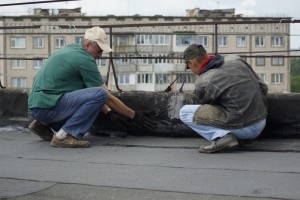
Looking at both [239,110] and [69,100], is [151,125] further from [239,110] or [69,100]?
[239,110]

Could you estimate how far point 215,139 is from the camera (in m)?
6.29

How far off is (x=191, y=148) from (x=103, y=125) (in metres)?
1.64

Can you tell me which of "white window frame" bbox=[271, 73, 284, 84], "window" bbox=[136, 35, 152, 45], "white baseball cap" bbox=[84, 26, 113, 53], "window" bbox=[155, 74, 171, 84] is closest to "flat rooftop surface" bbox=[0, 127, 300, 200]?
"white baseball cap" bbox=[84, 26, 113, 53]

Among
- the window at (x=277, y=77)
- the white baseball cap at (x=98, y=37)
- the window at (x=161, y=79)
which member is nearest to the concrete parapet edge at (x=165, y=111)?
the white baseball cap at (x=98, y=37)

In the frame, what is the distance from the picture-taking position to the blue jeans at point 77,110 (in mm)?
6805

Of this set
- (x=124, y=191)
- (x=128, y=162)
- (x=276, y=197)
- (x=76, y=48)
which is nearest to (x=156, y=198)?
(x=124, y=191)

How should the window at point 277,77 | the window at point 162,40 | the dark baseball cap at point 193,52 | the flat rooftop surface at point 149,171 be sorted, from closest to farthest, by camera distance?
the flat rooftop surface at point 149,171 → the dark baseball cap at point 193,52 → the window at point 277,77 → the window at point 162,40

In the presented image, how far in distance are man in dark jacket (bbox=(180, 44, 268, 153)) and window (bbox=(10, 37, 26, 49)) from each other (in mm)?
Result: 63261

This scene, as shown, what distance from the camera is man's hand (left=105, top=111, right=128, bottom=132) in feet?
24.6

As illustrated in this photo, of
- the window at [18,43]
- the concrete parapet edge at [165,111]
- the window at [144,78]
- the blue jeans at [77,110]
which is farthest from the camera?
the window at [144,78]

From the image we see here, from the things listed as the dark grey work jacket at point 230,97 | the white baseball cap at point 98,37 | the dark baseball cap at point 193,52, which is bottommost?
the dark grey work jacket at point 230,97

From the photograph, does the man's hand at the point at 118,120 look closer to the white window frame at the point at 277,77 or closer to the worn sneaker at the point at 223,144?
the worn sneaker at the point at 223,144

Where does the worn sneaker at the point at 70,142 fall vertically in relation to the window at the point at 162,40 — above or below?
below

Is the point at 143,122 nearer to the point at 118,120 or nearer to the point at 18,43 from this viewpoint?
the point at 118,120
